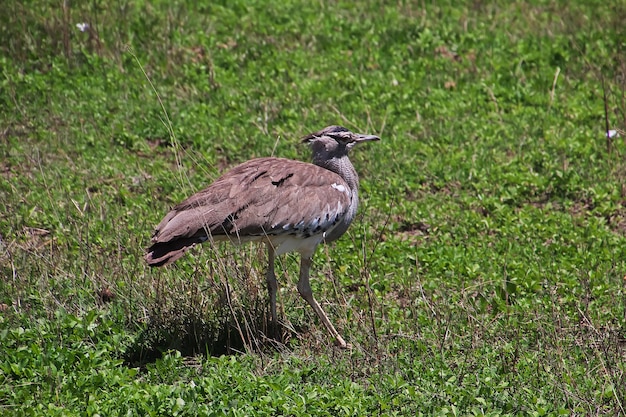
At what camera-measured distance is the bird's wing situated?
6.16 m

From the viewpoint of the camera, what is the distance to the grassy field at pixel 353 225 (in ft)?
18.7

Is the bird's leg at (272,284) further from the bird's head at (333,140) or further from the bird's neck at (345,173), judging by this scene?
the bird's head at (333,140)

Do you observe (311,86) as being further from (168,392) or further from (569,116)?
(168,392)

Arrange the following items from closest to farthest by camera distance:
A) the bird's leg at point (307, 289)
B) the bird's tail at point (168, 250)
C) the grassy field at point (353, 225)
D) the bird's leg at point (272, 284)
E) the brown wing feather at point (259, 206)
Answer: the grassy field at point (353, 225), the bird's tail at point (168, 250), the brown wing feather at point (259, 206), the bird's leg at point (272, 284), the bird's leg at point (307, 289)

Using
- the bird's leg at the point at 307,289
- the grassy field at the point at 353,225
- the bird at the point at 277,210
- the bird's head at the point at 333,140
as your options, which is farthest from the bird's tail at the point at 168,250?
the bird's head at the point at 333,140

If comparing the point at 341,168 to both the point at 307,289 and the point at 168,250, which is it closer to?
the point at 307,289

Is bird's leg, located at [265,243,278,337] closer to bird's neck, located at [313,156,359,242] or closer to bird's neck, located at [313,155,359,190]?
bird's neck, located at [313,156,359,242]

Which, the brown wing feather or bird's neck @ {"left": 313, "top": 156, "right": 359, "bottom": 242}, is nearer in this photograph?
the brown wing feather

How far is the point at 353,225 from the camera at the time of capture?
810 cm

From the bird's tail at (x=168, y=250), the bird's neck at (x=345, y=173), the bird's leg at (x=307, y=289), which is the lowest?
the bird's leg at (x=307, y=289)

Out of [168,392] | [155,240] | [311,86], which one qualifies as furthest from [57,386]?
[311,86]

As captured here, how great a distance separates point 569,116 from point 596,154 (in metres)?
0.80

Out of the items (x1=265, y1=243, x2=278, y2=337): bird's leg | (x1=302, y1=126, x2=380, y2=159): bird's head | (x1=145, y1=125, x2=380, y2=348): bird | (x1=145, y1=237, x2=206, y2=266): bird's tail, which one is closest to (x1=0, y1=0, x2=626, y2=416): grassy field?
(x1=265, y1=243, x2=278, y2=337): bird's leg

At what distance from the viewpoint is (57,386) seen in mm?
5535
